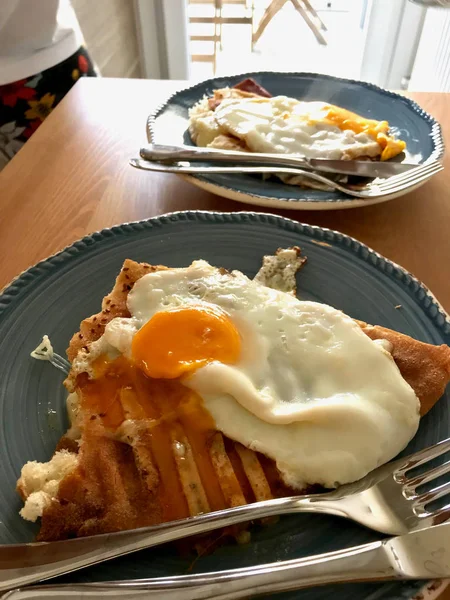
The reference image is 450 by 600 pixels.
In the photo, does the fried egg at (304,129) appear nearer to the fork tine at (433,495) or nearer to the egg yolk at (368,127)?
the egg yolk at (368,127)

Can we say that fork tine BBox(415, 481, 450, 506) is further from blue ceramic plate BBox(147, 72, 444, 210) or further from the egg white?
the egg white

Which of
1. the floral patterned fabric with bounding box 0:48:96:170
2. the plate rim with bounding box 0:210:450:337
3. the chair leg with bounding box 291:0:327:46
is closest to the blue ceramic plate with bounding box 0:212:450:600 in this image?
the plate rim with bounding box 0:210:450:337

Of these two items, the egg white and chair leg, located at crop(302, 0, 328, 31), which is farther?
chair leg, located at crop(302, 0, 328, 31)

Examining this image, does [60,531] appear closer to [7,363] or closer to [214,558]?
[214,558]

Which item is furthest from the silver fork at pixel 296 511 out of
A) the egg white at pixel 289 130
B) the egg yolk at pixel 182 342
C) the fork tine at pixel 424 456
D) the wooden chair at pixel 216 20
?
the wooden chair at pixel 216 20

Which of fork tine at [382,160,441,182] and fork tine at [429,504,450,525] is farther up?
fork tine at [429,504,450,525]

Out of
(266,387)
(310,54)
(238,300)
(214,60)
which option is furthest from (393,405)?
(310,54)

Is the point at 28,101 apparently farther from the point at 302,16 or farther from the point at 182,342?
the point at 302,16

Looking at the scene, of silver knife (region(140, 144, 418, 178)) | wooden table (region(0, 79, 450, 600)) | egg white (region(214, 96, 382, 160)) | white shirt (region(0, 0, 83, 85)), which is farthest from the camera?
white shirt (region(0, 0, 83, 85))

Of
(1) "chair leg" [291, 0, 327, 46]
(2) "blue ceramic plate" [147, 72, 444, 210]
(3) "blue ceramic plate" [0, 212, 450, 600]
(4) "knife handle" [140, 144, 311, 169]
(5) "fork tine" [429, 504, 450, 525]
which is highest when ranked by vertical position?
(5) "fork tine" [429, 504, 450, 525]
